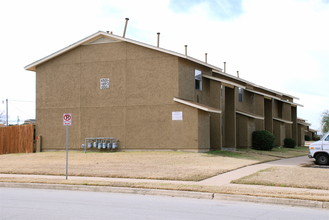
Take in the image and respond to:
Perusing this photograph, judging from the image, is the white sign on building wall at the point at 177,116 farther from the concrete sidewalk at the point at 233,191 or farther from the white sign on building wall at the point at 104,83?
the concrete sidewalk at the point at 233,191

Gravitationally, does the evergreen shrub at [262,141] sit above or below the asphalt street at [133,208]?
above

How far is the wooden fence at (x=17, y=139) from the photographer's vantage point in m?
29.9

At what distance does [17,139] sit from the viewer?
3100 centimetres

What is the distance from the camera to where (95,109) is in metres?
28.0

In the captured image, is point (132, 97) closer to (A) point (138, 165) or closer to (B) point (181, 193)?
(A) point (138, 165)

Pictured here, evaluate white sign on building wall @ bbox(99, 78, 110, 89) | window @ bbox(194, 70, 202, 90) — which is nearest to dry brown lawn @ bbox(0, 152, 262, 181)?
white sign on building wall @ bbox(99, 78, 110, 89)

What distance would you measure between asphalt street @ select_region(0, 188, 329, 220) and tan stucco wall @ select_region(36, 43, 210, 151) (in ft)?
43.8

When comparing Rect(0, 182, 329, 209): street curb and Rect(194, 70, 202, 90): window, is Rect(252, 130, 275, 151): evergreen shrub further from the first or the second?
Rect(0, 182, 329, 209): street curb

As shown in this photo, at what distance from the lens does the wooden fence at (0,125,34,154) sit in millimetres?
29938

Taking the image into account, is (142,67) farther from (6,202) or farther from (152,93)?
(6,202)

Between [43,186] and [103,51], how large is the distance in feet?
48.4

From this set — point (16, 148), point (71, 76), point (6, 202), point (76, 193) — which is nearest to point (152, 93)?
point (71, 76)

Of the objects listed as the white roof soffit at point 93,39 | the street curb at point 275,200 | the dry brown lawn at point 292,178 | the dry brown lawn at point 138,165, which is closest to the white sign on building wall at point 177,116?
the dry brown lawn at point 138,165

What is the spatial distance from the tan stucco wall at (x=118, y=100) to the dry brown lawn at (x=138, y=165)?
1811mm
